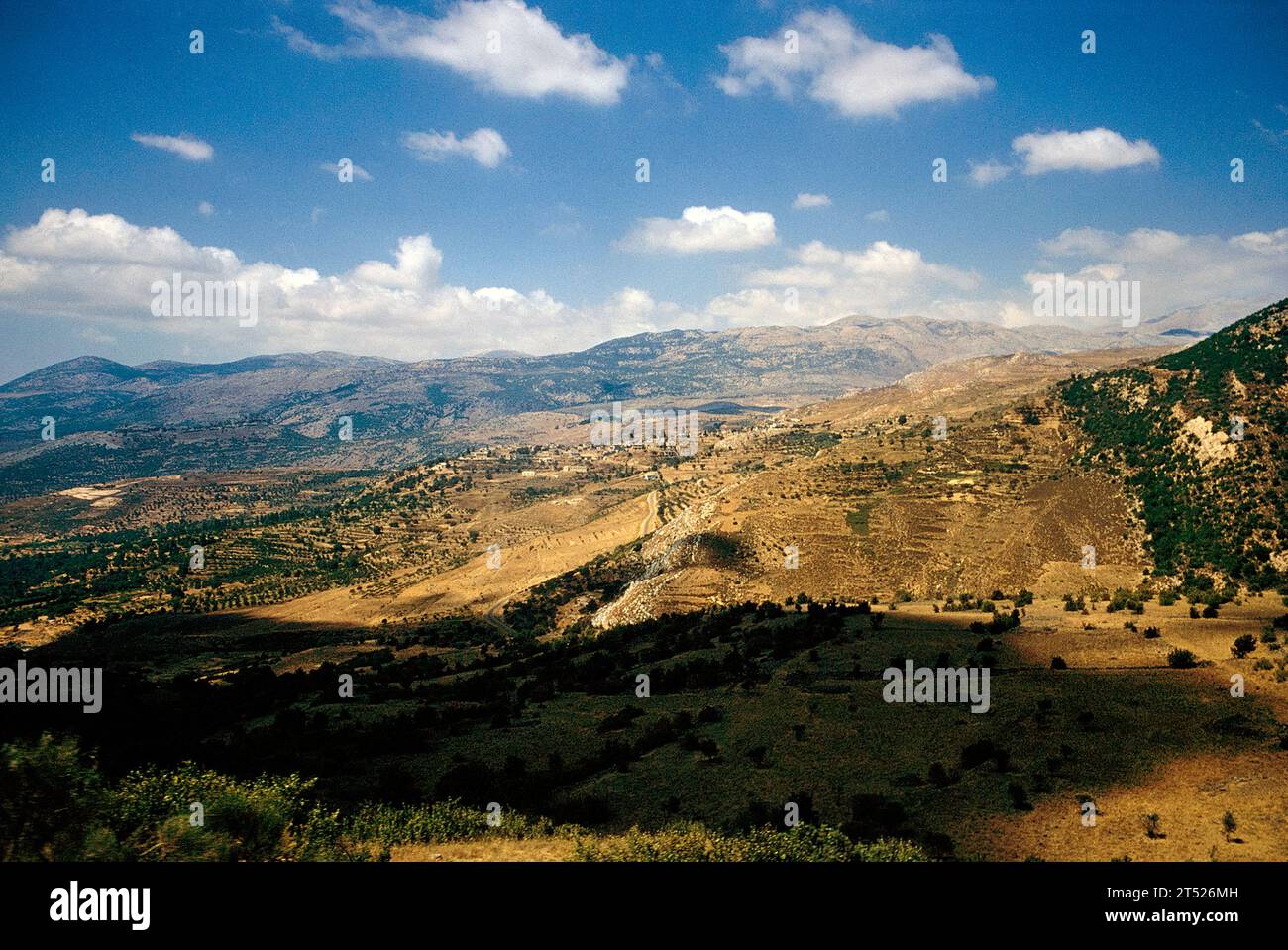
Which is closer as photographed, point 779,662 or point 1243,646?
point 1243,646

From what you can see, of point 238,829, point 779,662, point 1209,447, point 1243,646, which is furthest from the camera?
point 1209,447

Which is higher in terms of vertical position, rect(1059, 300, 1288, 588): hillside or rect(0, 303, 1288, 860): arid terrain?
rect(1059, 300, 1288, 588): hillside

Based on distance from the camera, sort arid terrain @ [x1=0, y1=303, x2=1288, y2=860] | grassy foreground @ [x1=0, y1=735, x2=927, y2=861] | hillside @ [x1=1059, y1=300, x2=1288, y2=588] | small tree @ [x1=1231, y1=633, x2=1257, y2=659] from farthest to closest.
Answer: hillside @ [x1=1059, y1=300, x2=1288, y2=588]
small tree @ [x1=1231, y1=633, x2=1257, y2=659]
arid terrain @ [x1=0, y1=303, x2=1288, y2=860]
grassy foreground @ [x1=0, y1=735, x2=927, y2=861]

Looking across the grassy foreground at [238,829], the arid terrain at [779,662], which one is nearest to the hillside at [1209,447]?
the arid terrain at [779,662]

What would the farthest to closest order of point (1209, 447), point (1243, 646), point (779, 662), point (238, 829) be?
1. point (1209, 447)
2. point (779, 662)
3. point (1243, 646)
4. point (238, 829)

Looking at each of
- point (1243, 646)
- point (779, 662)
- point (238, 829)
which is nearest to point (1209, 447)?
point (1243, 646)

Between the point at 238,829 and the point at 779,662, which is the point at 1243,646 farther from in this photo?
the point at 238,829

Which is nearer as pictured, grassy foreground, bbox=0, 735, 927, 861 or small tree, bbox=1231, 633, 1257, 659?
grassy foreground, bbox=0, 735, 927, 861

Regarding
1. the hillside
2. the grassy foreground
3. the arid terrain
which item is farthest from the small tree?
the hillside

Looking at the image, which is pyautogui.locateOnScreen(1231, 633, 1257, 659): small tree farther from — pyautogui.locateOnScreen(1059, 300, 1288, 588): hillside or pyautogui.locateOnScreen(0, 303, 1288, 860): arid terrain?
pyautogui.locateOnScreen(1059, 300, 1288, 588): hillside

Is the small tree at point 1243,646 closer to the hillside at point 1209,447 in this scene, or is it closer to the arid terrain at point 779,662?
the arid terrain at point 779,662

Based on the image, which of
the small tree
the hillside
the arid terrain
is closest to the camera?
the arid terrain
